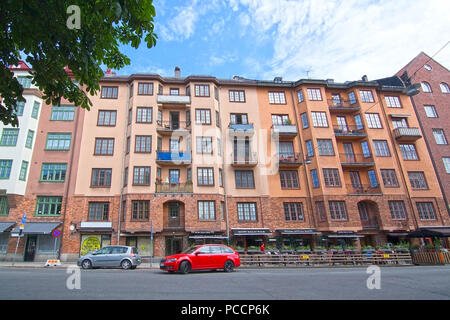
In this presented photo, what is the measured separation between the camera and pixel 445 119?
101 feet

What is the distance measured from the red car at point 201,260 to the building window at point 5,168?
64.5 ft

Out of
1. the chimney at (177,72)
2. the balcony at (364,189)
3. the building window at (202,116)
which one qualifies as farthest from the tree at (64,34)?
the balcony at (364,189)

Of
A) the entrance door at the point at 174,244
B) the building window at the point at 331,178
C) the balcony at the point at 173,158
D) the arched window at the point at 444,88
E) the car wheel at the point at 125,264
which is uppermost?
the arched window at the point at 444,88

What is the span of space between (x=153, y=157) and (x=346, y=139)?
21.9 m

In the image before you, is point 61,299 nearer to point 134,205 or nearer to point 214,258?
point 214,258

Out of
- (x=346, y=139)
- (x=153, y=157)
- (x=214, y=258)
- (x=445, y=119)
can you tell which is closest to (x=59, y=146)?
(x=153, y=157)

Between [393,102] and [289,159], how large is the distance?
1629 cm

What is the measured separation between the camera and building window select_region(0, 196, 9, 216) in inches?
907

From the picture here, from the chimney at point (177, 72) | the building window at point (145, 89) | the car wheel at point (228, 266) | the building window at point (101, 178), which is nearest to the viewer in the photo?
the car wheel at point (228, 266)

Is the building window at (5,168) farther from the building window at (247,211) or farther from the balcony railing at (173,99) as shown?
the building window at (247,211)

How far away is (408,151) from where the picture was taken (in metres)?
29.2

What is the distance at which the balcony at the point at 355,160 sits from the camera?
27156 mm

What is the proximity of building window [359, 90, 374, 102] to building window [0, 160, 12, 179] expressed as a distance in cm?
3807

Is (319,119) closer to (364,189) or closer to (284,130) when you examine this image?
(284,130)
